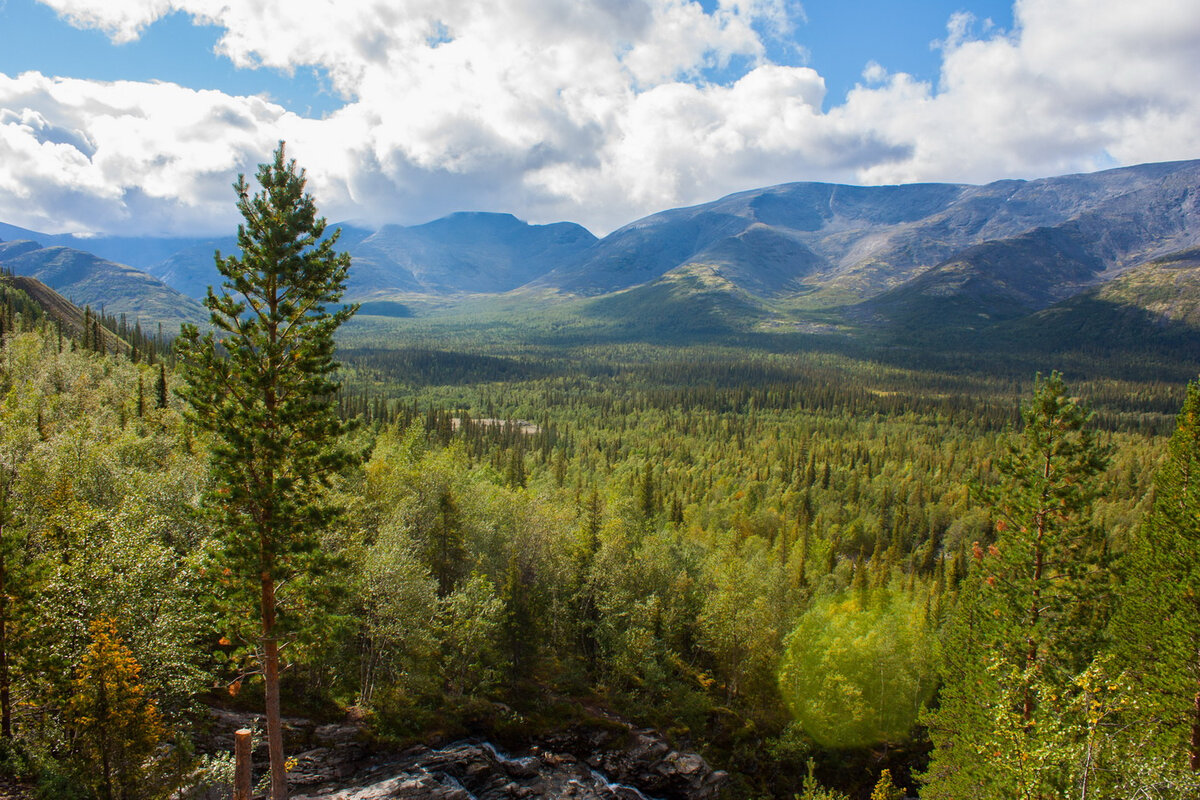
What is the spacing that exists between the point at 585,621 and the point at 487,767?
13.7m

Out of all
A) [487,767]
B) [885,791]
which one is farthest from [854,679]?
[487,767]

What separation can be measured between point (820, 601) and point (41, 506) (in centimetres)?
6572

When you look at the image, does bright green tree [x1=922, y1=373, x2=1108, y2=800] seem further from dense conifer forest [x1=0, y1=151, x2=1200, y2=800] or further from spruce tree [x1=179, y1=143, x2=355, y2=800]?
spruce tree [x1=179, y1=143, x2=355, y2=800]

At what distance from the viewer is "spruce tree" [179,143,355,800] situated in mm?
17734

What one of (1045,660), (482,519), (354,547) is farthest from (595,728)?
(1045,660)

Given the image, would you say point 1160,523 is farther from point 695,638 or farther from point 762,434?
point 762,434

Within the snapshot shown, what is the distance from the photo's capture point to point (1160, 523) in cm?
2419

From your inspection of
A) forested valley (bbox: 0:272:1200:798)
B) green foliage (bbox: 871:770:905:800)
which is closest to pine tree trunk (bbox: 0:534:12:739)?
forested valley (bbox: 0:272:1200:798)

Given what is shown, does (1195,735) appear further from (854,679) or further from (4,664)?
(4,664)

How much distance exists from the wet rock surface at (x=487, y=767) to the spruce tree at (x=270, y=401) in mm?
14859

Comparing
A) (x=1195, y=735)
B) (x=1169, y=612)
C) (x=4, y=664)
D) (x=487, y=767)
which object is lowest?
(x=487, y=767)

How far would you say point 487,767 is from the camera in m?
36.4

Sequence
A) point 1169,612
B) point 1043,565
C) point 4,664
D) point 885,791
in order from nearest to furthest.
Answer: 1. point 4,664
2. point 1169,612
3. point 1043,565
4. point 885,791

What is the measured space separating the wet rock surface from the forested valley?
5.31ft
